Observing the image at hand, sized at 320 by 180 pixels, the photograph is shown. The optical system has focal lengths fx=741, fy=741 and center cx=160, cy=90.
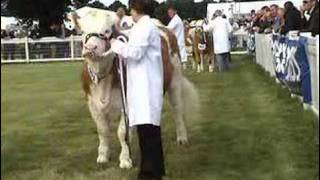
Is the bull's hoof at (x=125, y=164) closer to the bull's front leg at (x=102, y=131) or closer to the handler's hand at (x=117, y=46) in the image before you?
the bull's front leg at (x=102, y=131)

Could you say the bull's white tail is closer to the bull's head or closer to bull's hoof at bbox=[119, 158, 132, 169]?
bull's hoof at bbox=[119, 158, 132, 169]

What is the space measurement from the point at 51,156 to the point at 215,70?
15.4 m

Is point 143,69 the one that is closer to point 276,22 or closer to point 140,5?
point 140,5

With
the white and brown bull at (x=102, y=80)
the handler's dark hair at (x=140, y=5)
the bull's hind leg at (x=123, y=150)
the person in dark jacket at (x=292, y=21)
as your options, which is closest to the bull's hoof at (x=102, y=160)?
the white and brown bull at (x=102, y=80)

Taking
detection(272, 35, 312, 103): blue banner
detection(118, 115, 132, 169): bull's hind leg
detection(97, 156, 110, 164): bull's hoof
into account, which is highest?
detection(272, 35, 312, 103): blue banner

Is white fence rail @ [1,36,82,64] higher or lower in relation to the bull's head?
Result: lower

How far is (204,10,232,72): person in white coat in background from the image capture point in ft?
75.3

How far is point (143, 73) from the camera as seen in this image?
23.2 ft

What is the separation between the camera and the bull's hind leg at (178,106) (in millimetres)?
9844

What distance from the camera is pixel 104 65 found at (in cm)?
804

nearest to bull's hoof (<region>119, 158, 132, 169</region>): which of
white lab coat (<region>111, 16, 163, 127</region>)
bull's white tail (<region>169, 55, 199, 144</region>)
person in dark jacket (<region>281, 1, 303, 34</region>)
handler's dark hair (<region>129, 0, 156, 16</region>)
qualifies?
white lab coat (<region>111, 16, 163, 127</region>)

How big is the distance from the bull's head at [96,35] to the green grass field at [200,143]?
2.09 feet

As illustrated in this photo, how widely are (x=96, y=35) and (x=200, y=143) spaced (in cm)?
280

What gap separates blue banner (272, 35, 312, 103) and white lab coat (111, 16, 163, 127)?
436 cm
